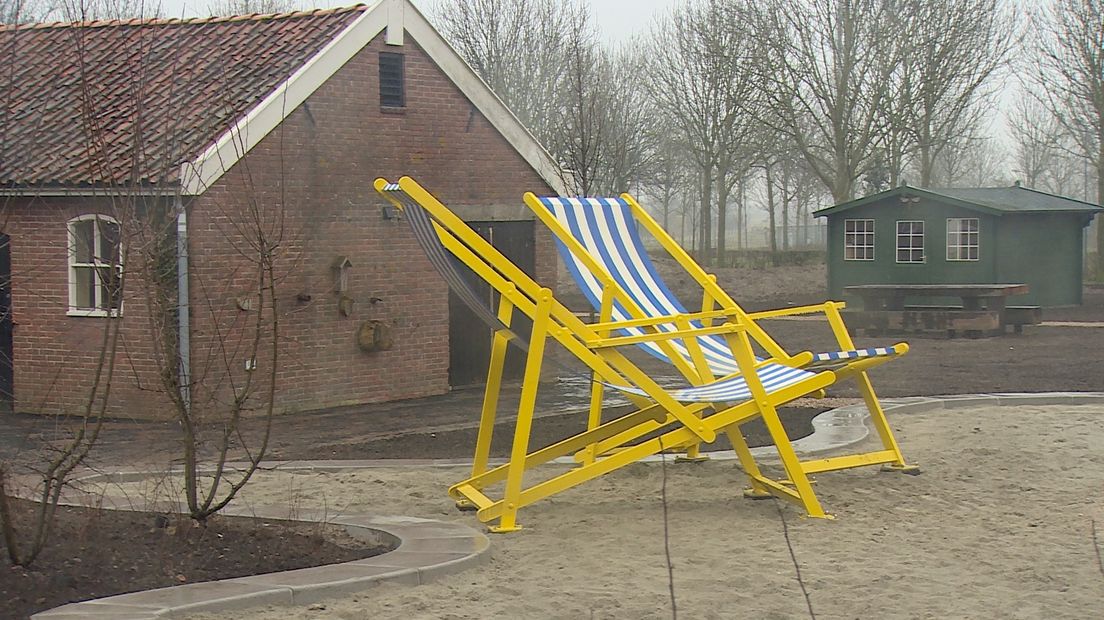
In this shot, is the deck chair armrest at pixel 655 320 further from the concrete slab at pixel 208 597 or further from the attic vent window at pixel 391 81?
the attic vent window at pixel 391 81

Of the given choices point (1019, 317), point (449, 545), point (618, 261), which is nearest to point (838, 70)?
point (1019, 317)

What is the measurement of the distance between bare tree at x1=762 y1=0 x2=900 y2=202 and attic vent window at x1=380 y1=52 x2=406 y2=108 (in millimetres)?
21302

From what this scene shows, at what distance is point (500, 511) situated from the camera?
707cm

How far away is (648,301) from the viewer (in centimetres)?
817

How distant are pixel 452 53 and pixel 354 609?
997cm

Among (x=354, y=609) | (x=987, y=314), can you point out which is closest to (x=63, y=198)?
(x=354, y=609)

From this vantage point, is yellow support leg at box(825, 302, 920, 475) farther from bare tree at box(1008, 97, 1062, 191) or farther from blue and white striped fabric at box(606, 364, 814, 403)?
bare tree at box(1008, 97, 1062, 191)

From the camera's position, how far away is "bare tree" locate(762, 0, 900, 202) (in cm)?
3334

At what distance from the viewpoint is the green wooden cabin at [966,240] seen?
1120 inches

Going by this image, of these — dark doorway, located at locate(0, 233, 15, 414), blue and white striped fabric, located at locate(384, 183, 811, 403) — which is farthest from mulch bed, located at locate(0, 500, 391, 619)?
dark doorway, located at locate(0, 233, 15, 414)

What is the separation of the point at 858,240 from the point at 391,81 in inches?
722

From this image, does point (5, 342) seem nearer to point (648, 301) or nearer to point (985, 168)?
point (648, 301)

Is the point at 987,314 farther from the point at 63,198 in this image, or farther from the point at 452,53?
the point at 63,198

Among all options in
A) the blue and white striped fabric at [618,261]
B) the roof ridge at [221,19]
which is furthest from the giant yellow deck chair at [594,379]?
the roof ridge at [221,19]
